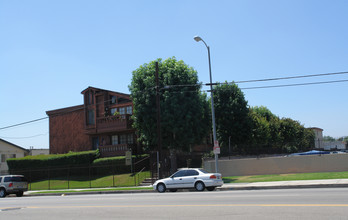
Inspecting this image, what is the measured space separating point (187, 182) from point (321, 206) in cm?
1075

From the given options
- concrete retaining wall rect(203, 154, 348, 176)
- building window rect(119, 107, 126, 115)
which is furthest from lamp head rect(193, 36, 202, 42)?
building window rect(119, 107, 126, 115)

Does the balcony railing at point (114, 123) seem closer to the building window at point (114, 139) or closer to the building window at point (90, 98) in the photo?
the building window at point (114, 139)

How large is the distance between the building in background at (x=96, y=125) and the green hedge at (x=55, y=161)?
1573 millimetres

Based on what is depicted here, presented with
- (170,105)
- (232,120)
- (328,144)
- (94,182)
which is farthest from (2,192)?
(328,144)

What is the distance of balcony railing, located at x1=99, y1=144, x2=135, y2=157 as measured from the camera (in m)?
34.9

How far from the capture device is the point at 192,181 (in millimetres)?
19859

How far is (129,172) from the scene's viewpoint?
32812 mm

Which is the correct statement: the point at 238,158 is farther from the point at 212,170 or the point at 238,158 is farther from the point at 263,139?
the point at 263,139

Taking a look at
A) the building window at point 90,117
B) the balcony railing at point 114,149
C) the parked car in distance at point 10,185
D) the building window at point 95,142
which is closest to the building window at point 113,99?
the building window at point 90,117

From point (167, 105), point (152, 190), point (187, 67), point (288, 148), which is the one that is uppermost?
point (187, 67)

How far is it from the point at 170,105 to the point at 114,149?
9532 mm

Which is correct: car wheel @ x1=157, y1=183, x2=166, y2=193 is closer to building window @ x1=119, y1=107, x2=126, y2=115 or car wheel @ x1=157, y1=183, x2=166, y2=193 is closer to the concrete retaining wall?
the concrete retaining wall

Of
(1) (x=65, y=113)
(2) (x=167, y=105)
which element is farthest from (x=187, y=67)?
(1) (x=65, y=113)

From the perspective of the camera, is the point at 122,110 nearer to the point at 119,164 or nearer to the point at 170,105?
the point at 119,164
